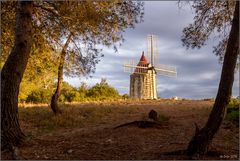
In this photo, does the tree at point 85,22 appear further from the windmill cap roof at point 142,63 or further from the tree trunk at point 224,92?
the windmill cap roof at point 142,63

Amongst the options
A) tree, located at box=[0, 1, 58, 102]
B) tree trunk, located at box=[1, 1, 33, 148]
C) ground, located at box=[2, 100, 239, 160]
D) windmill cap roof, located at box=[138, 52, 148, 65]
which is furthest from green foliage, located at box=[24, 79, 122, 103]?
tree trunk, located at box=[1, 1, 33, 148]

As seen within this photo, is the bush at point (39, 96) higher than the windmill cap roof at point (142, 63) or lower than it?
lower

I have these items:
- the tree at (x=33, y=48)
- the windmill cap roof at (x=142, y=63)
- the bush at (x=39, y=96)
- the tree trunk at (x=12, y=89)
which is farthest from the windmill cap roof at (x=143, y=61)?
the tree trunk at (x=12, y=89)

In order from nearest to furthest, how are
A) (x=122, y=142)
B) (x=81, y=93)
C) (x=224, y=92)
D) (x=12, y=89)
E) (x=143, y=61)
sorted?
(x=224, y=92) → (x=12, y=89) → (x=122, y=142) → (x=81, y=93) → (x=143, y=61)

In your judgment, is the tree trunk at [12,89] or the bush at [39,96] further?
the bush at [39,96]

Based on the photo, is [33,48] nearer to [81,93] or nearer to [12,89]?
[12,89]

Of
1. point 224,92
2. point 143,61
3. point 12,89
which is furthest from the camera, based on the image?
point 143,61

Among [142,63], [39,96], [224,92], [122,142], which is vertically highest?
A: [142,63]

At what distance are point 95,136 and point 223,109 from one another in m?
4.89

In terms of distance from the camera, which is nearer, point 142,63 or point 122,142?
point 122,142

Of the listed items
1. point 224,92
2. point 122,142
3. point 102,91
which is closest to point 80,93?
point 102,91

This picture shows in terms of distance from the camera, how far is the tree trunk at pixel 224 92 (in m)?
8.64

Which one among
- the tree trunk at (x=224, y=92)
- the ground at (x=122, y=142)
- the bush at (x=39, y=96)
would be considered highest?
the bush at (x=39, y=96)

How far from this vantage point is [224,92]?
8.70 metres
